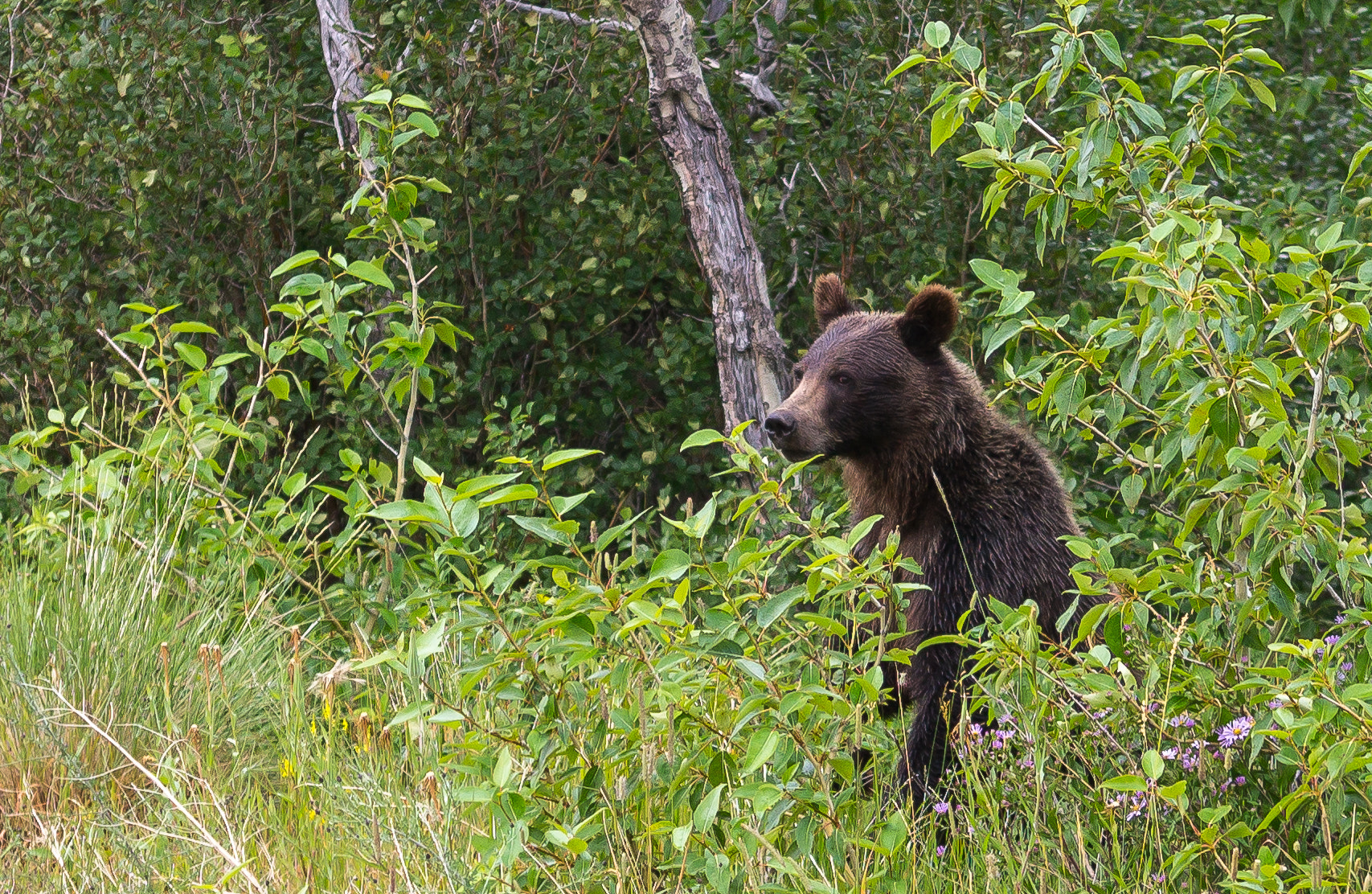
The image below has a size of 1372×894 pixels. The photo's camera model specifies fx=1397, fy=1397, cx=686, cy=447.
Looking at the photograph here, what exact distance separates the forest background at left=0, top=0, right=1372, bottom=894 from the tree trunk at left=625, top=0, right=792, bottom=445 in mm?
496

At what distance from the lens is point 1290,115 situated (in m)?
8.08

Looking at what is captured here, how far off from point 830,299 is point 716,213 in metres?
0.69

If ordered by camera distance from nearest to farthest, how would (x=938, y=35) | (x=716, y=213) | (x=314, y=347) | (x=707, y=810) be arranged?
(x=707, y=810)
(x=938, y=35)
(x=314, y=347)
(x=716, y=213)

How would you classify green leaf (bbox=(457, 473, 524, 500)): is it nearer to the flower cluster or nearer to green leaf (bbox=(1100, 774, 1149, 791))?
green leaf (bbox=(1100, 774, 1149, 791))

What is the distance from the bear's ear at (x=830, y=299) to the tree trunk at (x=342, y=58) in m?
2.51

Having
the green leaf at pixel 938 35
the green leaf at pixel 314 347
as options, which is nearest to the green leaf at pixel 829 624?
the green leaf at pixel 938 35

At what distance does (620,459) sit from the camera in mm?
7199

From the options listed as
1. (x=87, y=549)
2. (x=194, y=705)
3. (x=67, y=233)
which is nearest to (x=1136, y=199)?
(x=194, y=705)

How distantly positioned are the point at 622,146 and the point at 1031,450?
3167 mm

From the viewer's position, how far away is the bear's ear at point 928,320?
185 inches

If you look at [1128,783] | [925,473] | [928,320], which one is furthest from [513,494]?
[928,320]

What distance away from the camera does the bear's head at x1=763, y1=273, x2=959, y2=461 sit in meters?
4.68

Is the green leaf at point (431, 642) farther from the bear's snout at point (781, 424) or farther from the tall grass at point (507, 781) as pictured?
the bear's snout at point (781, 424)

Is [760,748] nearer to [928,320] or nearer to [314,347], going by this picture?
[314,347]
